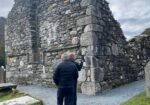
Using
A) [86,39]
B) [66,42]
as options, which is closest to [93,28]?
[86,39]

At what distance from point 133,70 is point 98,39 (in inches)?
104

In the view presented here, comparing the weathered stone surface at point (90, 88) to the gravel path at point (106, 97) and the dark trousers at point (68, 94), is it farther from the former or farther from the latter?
the dark trousers at point (68, 94)

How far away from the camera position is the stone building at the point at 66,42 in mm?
8312

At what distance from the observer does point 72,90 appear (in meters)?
5.54

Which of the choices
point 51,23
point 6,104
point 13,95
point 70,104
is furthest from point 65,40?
point 70,104

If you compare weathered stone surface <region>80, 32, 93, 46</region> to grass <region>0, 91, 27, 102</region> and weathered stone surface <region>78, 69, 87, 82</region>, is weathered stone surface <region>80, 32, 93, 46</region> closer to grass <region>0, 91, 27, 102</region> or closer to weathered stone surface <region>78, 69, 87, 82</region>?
weathered stone surface <region>78, 69, 87, 82</region>

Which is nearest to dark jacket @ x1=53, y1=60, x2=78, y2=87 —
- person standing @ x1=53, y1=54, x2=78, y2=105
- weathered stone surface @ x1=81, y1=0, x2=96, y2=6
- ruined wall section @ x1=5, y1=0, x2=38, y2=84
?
person standing @ x1=53, y1=54, x2=78, y2=105

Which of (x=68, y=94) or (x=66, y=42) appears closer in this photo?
(x=68, y=94)

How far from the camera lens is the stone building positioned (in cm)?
831

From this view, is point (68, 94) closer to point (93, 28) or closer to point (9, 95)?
point (93, 28)

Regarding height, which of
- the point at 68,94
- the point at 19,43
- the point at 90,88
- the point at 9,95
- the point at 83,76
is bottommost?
the point at 9,95

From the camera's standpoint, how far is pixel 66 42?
9.20 m

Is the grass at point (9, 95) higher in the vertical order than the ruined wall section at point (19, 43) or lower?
lower

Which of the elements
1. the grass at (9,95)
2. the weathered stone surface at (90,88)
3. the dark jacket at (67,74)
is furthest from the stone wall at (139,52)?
the dark jacket at (67,74)
